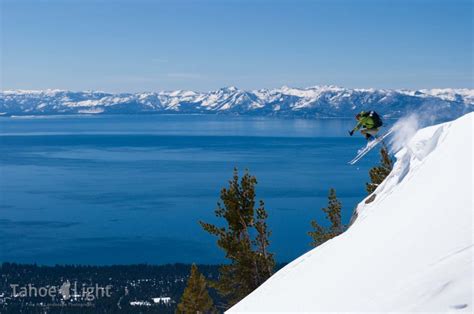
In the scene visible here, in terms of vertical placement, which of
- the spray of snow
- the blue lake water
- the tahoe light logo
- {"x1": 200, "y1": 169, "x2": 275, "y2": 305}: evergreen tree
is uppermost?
the blue lake water

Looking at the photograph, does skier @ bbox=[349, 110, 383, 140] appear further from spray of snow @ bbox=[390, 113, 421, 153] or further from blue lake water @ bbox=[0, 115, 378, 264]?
blue lake water @ bbox=[0, 115, 378, 264]

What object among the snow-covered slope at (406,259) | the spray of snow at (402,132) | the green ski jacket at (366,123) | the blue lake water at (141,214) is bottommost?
the snow-covered slope at (406,259)

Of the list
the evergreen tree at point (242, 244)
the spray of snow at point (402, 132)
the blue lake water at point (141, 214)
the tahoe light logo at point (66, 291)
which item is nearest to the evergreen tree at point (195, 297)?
the evergreen tree at point (242, 244)

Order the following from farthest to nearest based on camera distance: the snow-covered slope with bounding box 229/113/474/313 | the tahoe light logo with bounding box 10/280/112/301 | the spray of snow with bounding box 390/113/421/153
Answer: the tahoe light logo with bounding box 10/280/112/301 → the spray of snow with bounding box 390/113/421/153 → the snow-covered slope with bounding box 229/113/474/313

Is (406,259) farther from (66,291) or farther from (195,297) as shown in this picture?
(66,291)

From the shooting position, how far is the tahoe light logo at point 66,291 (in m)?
119

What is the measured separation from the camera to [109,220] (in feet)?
472

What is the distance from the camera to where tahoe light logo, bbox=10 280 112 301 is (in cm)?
11875

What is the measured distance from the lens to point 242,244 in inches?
894

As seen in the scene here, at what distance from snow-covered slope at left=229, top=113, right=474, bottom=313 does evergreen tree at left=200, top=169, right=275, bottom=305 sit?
29.4 feet

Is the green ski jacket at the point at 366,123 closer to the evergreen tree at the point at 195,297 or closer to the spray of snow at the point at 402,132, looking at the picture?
the spray of snow at the point at 402,132

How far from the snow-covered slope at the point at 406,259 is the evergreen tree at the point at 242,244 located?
8.95 m

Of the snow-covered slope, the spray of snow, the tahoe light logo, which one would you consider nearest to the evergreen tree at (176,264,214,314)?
the spray of snow

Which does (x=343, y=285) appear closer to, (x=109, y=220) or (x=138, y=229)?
(x=138, y=229)
